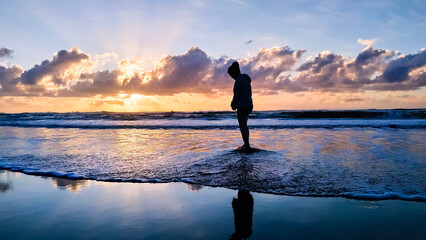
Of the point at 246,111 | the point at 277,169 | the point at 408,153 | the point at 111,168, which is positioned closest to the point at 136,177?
the point at 111,168

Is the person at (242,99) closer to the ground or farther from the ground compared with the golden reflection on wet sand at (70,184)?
farther from the ground

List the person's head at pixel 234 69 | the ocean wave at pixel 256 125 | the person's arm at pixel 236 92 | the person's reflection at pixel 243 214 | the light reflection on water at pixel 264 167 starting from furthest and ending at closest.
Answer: the ocean wave at pixel 256 125
the person's head at pixel 234 69
the person's arm at pixel 236 92
the light reflection on water at pixel 264 167
the person's reflection at pixel 243 214

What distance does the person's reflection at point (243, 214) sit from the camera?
2.49 m

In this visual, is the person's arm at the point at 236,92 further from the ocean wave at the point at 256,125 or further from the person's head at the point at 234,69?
the ocean wave at the point at 256,125

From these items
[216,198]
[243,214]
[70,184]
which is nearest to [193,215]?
[243,214]

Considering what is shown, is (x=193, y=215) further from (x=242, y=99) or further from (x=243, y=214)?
(x=242, y=99)

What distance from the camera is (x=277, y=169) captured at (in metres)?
5.00

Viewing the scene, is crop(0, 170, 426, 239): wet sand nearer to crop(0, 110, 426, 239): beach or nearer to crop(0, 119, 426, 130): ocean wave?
crop(0, 110, 426, 239): beach

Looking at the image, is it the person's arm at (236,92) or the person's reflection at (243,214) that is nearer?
the person's reflection at (243,214)

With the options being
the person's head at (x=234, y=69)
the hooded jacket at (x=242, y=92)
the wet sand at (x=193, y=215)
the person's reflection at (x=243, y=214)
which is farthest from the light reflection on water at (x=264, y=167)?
the person's head at (x=234, y=69)

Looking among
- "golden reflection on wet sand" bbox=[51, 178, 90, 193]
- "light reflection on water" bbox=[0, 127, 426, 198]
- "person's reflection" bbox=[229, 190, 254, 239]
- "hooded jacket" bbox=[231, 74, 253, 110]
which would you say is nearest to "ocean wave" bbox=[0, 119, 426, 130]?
"hooded jacket" bbox=[231, 74, 253, 110]

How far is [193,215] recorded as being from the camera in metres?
2.96

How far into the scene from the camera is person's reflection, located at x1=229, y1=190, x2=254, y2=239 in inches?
98.2

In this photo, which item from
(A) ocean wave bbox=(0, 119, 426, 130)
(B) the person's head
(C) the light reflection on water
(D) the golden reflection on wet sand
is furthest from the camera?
(A) ocean wave bbox=(0, 119, 426, 130)
